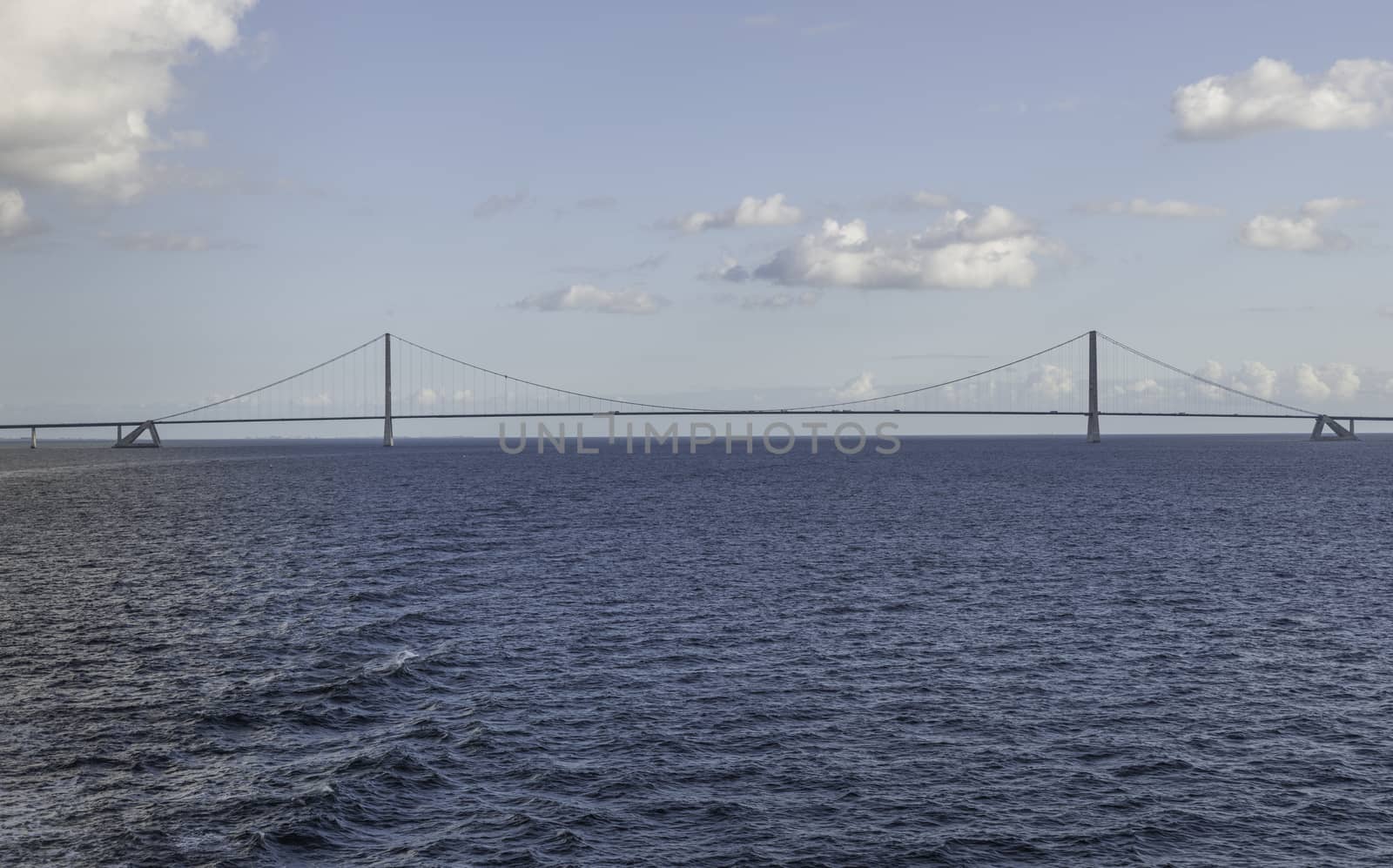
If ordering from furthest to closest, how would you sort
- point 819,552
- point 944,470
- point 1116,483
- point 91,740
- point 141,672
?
point 944,470
point 1116,483
point 819,552
point 141,672
point 91,740

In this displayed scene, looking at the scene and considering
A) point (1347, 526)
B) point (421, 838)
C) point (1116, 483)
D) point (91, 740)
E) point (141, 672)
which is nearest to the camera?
point (421, 838)

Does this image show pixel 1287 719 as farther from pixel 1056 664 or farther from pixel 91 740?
pixel 91 740

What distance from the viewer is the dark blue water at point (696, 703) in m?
21.4

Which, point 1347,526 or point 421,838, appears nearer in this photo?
point 421,838

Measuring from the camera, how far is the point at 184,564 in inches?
2307

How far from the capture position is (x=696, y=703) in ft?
99.8

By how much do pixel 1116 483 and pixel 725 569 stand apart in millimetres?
96350

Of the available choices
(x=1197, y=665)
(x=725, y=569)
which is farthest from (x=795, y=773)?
(x=725, y=569)

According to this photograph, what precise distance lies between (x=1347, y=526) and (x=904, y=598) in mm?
50654

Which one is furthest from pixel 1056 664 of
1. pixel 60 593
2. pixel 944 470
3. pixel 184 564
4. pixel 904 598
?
pixel 944 470

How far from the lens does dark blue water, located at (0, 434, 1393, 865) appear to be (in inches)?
843

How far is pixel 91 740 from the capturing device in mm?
26328

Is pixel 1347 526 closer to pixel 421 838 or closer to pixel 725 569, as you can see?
pixel 725 569

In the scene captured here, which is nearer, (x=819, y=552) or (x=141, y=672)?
(x=141, y=672)
